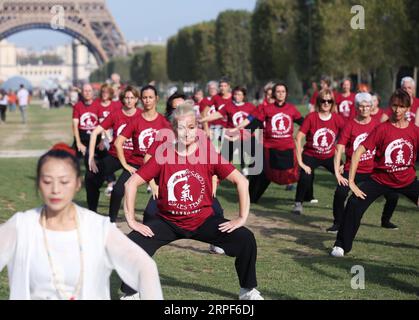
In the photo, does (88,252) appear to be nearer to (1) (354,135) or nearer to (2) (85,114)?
(1) (354,135)

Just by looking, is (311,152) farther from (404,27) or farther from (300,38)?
(300,38)

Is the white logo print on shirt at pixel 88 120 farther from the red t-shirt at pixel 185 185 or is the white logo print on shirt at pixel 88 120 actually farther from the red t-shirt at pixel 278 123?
the red t-shirt at pixel 185 185

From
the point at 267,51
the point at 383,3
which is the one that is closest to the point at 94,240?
the point at 383,3

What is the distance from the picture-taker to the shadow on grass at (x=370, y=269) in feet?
24.9

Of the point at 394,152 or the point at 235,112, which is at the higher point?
the point at 235,112

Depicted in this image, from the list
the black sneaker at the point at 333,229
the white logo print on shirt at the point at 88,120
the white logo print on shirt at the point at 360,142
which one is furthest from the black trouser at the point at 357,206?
the white logo print on shirt at the point at 88,120

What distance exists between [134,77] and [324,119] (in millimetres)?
119544

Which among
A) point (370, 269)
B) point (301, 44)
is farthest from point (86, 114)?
point (301, 44)

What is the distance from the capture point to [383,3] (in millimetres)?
44469

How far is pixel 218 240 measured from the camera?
677cm

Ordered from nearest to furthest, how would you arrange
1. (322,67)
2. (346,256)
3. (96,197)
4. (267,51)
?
1. (346,256)
2. (96,197)
3. (322,67)
4. (267,51)

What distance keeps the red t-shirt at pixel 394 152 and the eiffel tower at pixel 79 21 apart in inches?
3598

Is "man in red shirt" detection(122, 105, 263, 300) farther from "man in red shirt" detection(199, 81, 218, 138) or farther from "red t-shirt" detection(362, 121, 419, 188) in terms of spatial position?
"man in red shirt" detection(199, 81, 218, 138)

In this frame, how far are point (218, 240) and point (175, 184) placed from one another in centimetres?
54
